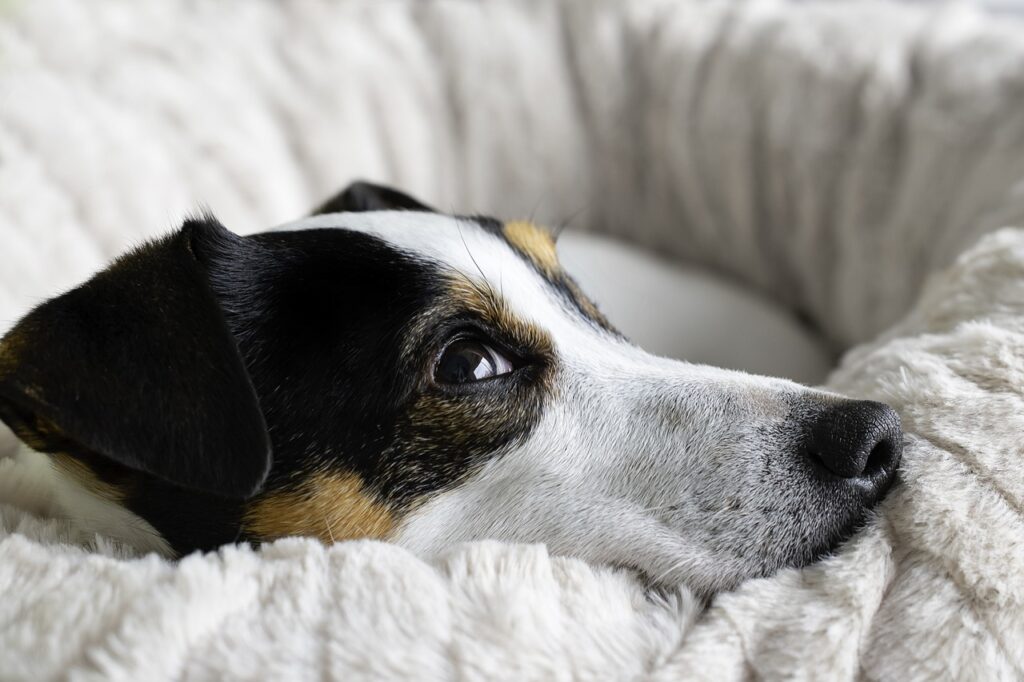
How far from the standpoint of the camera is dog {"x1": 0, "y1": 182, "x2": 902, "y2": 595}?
1057mm

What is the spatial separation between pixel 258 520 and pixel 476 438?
28cm

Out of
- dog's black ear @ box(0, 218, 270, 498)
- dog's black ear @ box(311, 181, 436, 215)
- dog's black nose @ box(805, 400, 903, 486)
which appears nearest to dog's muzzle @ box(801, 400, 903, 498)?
dog's black nose @ box(805, 400, 903, 486)

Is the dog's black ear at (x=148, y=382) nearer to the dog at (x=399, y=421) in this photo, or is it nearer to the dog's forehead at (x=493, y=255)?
the dog at (x=399, y=421)

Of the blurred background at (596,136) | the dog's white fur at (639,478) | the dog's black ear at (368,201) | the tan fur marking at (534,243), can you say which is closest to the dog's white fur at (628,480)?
the dog's white fur at (639,478)

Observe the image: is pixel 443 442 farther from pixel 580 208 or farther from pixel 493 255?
pixel 580 208

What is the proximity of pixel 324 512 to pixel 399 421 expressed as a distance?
14 centimetres

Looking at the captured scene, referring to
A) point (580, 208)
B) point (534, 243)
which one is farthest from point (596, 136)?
point (534, 243)

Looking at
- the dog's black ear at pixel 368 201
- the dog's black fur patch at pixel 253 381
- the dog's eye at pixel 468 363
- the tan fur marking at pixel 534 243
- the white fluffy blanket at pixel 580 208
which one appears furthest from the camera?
the dog's black ear at pixel 368 201

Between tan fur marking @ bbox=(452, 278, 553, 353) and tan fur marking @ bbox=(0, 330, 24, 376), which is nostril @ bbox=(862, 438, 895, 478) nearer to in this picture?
tan fur marking @ bbox=(452, 278, 553, 353)

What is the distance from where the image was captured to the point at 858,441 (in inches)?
42.1

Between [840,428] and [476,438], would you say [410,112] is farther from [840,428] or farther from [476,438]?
[840,428]

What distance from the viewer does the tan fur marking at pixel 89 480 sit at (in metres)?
1.20

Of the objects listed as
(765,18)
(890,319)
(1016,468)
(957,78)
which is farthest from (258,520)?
(765,18)

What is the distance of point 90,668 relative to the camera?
88 centimetres
